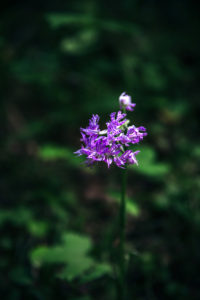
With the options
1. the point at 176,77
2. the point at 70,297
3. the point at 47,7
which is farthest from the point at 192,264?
the point at 47,7

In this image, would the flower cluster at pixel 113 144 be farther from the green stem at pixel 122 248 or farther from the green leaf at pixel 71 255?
the green leaf at pixel 71 255

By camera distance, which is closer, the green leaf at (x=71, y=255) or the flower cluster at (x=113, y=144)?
the flower cluster at (x=113, y=144)

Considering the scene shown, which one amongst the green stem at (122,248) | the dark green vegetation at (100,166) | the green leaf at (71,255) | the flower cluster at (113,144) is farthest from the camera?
the dark green vegetation at (100,166)

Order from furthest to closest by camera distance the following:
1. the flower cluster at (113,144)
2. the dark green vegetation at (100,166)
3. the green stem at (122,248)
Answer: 1. the dark green vegetation at (100,166)
2. the green stem at (122,248)
3. the flower cluster at (113,144)

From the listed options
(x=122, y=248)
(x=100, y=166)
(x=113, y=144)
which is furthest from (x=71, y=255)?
(x=100, y=166)

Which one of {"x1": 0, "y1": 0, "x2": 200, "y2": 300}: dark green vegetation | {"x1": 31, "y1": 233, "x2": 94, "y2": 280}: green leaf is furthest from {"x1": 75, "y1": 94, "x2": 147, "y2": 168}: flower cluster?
{"x1": 31, "y1": 233, "x2": 94, "y2": 280}: green leaf

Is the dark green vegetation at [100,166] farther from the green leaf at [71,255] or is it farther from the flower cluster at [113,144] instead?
the flower cluster at [113,144]

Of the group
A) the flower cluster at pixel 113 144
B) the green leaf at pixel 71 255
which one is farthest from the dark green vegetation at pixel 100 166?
the flower cluster at pixel 113 144

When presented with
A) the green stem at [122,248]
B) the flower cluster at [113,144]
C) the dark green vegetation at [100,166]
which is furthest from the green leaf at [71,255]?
the flower cluster at [113,144]

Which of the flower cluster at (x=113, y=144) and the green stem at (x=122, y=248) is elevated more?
the flower cluster at (x=113, y=144)
